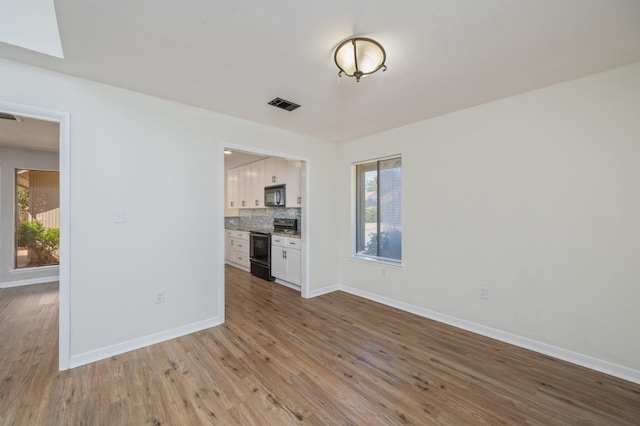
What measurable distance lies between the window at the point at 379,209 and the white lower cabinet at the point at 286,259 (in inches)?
39.7

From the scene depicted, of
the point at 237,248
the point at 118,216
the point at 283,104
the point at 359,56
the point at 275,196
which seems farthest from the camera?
the point at 237,248

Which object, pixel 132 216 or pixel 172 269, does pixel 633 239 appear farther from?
pixel 132 216

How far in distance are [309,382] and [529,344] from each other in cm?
219

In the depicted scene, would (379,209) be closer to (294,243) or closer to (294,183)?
(294,243)

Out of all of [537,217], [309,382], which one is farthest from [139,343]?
[537,217]

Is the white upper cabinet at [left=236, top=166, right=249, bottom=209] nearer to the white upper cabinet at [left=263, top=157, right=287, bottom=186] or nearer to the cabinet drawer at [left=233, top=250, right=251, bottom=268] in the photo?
the white upper cabinet at [left=263, top=157, right=287, bottom=186]

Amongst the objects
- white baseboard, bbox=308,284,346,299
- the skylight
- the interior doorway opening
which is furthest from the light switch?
white baseboard, bbox=308,284,346,299

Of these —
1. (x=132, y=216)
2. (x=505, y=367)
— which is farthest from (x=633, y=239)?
(x=132, y=216)

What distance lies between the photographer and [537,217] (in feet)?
8.50

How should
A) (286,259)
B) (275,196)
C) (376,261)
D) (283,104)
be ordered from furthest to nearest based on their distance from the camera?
1. (275,196)
2. (286,259)
3. (376,261)
4. (283,104)

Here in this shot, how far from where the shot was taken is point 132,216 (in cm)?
261

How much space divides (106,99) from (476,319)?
4383 mm

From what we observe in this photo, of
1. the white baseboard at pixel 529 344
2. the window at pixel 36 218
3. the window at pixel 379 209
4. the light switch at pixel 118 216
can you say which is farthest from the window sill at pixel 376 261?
the window at pixel 36 218

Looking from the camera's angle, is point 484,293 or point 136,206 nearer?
point 136,206
